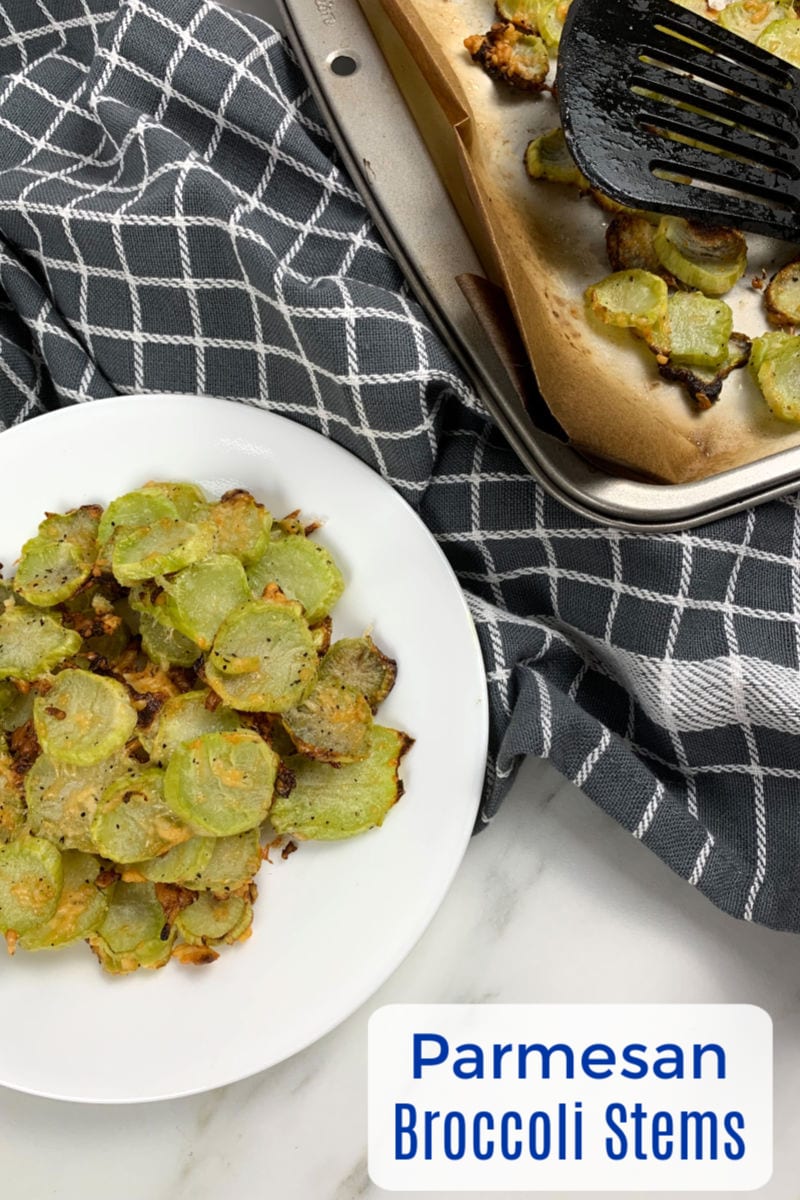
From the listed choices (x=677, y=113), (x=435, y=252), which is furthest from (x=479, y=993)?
(x=677, y=113)

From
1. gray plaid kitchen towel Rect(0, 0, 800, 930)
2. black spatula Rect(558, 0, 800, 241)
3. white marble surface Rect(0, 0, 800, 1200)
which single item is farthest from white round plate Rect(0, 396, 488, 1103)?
black spatula Rect(558, 0, 800, 241)

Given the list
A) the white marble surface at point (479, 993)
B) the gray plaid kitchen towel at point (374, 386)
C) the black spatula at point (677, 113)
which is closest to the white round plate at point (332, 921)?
the gray plaid kitchen towel at point (374, 386)

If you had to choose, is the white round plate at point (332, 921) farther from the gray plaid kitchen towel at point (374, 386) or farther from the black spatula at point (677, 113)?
the black spatula at point (677, 113)

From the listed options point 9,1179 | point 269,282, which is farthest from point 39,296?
point 9,1179

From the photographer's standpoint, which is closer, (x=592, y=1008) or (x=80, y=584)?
(x=80, y=584)

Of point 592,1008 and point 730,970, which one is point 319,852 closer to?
point 592,1008

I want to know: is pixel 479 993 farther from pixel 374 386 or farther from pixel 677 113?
pixel 677 113
